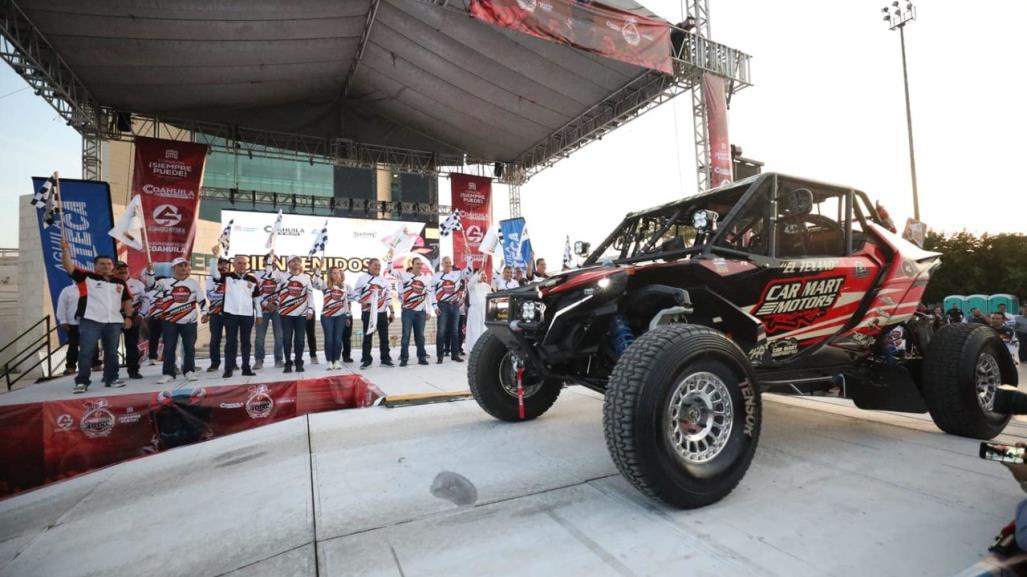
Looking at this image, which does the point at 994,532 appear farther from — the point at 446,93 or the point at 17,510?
the point at 446,93

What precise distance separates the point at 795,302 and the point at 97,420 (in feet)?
23.1

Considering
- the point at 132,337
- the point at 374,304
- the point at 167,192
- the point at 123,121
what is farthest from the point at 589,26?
the point at 123,121

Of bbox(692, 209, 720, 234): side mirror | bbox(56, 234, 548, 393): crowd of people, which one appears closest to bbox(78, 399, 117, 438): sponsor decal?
bbox(56, 234, 548, 393): crowd of people

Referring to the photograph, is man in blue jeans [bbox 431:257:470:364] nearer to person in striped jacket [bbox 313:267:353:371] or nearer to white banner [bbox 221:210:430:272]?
person in striped jacket [bbox 313:267:353:371]

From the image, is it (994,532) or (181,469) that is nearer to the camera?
(994,532)

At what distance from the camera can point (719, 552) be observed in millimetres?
1832

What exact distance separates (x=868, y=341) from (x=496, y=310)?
279 cm

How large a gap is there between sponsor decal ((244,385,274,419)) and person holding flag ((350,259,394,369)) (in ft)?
8.78

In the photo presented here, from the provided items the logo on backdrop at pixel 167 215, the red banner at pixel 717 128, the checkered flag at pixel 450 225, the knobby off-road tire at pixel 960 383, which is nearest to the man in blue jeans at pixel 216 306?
the checkered flag at pixel 450 225

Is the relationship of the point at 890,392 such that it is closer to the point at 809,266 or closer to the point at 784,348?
the point at 784,348

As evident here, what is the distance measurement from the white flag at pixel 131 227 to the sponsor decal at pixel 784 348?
9.57 meters

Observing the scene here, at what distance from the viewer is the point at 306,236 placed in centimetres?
1789

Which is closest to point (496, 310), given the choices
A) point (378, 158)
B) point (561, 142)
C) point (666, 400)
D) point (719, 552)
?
point (666, 400)

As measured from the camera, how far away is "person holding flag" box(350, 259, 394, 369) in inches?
344
